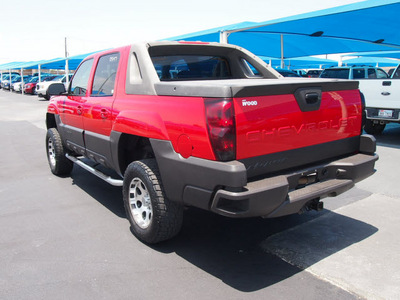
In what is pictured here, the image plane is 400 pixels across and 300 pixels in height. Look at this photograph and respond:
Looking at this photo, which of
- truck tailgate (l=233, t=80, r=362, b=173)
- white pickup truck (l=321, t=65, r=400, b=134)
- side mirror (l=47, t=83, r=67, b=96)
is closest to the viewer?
truck tailgate (l=233, t=80, r=362, b=173)

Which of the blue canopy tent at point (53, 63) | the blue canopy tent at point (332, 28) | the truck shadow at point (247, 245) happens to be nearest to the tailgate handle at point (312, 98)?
the truck shadow at point (247, 245)

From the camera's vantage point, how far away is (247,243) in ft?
12.0

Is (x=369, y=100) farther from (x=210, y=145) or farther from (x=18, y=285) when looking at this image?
(x=18, y=285)

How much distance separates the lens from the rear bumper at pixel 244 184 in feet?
8.82

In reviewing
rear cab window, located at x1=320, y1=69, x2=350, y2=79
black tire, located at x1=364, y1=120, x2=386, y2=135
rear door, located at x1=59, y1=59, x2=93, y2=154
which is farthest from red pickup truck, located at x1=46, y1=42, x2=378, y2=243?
rear cab window, located at x1=320, y1=69, x2=350, y2=79

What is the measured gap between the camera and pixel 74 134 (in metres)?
5.16

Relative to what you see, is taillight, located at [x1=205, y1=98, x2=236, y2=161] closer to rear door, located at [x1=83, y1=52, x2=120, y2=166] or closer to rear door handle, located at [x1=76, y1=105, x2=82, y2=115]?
rear door, located at [x1=83, y1=52, x2=120, y2=166]

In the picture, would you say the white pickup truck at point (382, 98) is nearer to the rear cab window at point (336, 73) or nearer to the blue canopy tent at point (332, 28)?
the blue canopy tent at point (332, 28)

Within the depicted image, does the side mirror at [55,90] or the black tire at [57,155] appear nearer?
the side mirror at [55,90]

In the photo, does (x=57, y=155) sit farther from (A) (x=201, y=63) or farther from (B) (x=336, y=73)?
(B) (x=336, y=73)

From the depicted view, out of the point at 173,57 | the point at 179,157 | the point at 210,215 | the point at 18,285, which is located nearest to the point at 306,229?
the point at 210,215

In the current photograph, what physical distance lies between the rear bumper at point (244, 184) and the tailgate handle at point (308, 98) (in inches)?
21.1

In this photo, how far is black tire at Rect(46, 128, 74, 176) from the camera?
5.91 meters

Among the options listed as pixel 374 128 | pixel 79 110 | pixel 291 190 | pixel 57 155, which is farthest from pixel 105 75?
pixel 374 128
